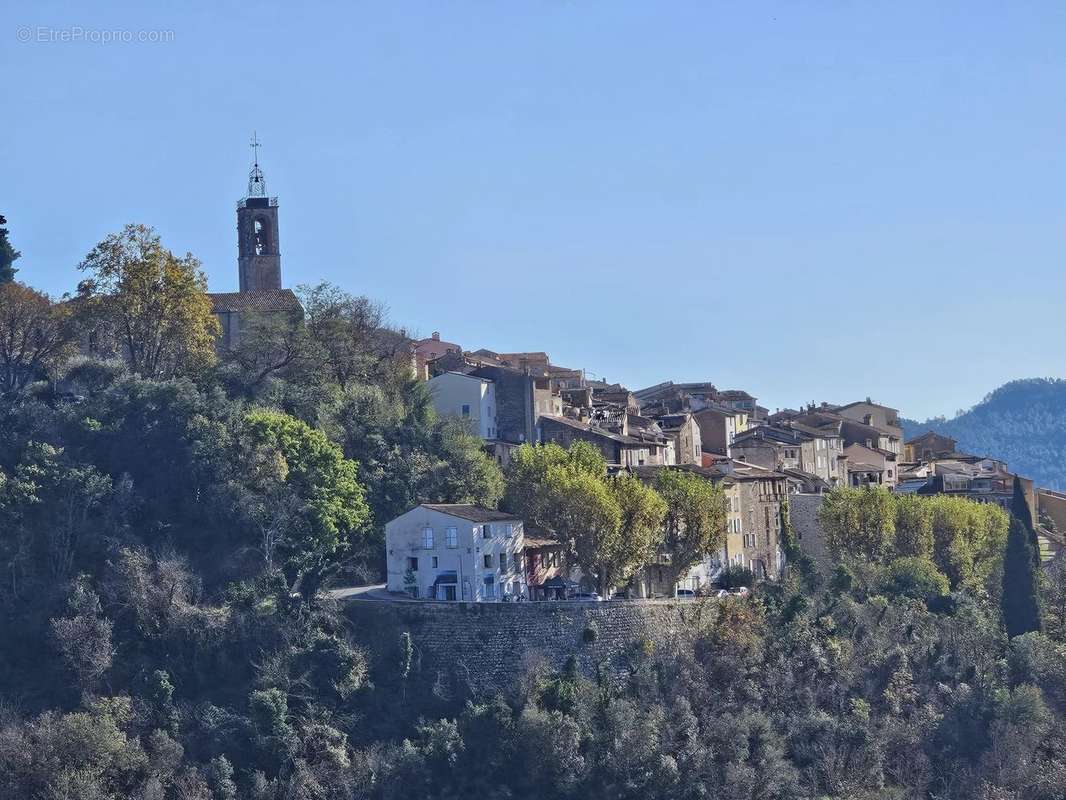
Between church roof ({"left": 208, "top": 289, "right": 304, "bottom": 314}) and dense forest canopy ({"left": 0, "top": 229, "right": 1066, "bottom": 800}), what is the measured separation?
13.8ft

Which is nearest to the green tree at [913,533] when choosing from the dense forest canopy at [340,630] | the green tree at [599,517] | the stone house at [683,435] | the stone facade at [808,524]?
the dense forest canopy at [340,630]

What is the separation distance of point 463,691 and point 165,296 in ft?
75.2

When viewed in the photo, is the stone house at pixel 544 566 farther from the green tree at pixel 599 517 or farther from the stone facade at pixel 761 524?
the stone facade at pixel 761 524

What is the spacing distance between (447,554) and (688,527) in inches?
391

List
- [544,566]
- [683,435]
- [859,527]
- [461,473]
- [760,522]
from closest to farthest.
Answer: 1. [544,566]
2. [461,473]
3. [859,527]
4. [760,522]
5. [683,435]

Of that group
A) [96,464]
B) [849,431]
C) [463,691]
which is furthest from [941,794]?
[849,431]

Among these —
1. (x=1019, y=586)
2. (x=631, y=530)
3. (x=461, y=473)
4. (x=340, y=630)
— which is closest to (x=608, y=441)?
(x=461, y=473)

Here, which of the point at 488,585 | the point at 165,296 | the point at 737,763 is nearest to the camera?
the point at 737,763

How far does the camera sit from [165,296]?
7819cm

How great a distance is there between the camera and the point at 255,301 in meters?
88.4

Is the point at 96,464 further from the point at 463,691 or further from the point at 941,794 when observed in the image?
the point at 941,794

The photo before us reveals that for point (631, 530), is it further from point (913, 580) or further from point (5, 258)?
point (5, 258)

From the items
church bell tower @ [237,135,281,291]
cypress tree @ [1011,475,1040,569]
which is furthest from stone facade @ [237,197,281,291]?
cypress tree @ [1011,475,1040,569]

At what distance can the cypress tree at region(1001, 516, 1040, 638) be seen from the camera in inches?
3150
